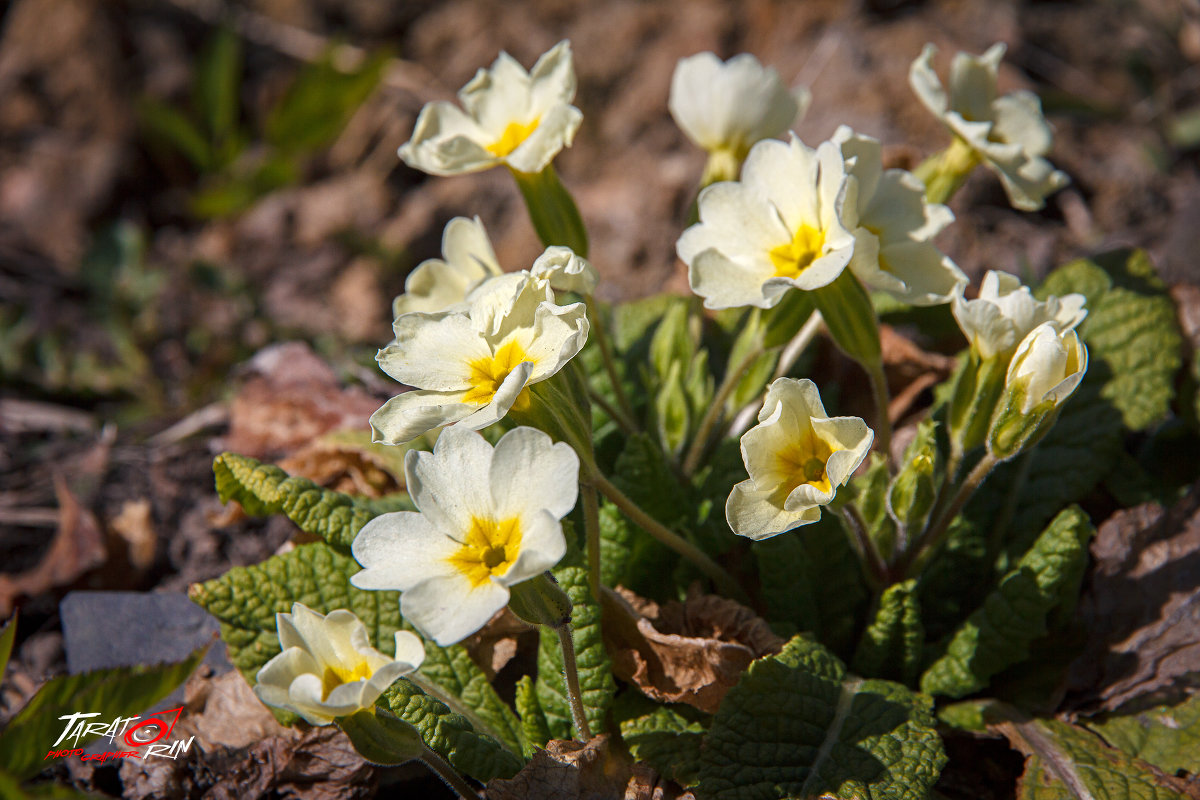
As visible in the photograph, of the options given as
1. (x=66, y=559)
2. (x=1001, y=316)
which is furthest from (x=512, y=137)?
(x=66, y=559)

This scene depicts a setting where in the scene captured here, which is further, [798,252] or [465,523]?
[798,252]

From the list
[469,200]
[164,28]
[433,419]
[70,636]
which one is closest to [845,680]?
[433,419]

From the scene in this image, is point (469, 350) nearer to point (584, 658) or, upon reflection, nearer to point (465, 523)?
point (465, 523)

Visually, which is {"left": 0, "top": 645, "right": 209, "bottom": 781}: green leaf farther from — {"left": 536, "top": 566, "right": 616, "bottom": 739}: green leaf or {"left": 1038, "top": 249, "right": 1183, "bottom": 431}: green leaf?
{"left": 1038, "top": 249, "right": 1183, "bottom": 431}: green leaf

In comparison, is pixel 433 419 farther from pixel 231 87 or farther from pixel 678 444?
pixel 231 87

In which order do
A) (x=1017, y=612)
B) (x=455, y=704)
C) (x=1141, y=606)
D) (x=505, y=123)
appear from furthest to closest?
(x=505, y=123) < (x=1141, y=606) < (x=455, y=704) < (x=1017, y=612)

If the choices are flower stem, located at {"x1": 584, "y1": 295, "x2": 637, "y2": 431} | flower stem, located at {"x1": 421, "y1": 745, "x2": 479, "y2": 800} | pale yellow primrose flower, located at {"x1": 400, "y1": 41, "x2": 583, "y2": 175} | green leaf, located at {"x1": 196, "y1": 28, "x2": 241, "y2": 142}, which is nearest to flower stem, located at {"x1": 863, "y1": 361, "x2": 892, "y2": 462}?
flower stem, located at {"x1": 584, "y1": 295, "x2": 637, "y2": 431}
